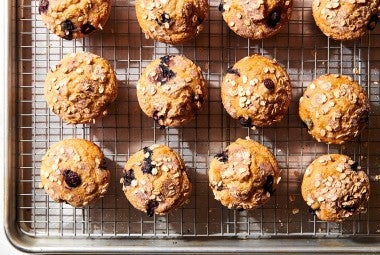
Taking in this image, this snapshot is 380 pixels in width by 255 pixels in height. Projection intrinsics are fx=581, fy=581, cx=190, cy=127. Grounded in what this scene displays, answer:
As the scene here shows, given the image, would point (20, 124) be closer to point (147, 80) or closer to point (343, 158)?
point (147, 80)

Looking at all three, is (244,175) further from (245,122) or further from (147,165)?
(147,165)

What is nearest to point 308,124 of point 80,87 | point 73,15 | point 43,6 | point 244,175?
point 244,175

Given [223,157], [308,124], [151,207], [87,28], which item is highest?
[87,28]

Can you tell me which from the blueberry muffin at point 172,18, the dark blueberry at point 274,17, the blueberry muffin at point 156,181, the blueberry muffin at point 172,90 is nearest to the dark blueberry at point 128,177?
the blueberry muffin at point 156,181

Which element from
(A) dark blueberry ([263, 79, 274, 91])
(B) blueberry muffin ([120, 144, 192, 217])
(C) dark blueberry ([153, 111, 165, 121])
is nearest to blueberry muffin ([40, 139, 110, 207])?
(B) blueberry muffin ([120, 144, 192, 217])

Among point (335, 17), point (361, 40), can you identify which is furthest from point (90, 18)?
point (361, 40)
